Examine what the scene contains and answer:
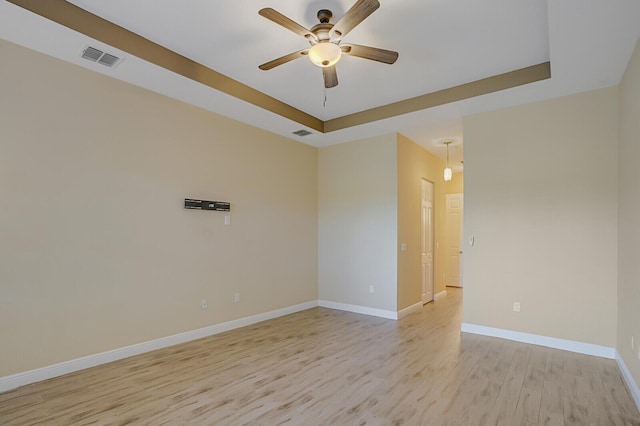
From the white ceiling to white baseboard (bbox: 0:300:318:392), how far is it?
285cm

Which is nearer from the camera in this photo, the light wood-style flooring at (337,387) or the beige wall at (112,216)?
the light wood-style flooring at (337,387)

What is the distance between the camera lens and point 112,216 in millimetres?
3436

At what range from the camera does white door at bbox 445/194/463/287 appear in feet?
27.5

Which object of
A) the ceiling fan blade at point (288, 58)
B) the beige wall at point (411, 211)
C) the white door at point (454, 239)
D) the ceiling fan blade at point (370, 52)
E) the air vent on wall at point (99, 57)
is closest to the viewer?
the ceiling fan blade at point (370, 52)

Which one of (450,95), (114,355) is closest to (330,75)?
(450,95)

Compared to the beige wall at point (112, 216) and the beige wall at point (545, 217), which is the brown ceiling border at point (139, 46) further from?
the beige wall at point (545, 217)

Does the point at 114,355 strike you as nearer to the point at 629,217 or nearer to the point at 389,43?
the point at 389,43

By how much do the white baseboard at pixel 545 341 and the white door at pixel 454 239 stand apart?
166 inches

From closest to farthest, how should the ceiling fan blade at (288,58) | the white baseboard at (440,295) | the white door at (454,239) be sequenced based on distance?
the ceiling fan blade at (288,58) → the white baseboard at (440,295) → the white door at (454,239)

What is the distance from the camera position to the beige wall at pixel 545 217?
3.57 metres

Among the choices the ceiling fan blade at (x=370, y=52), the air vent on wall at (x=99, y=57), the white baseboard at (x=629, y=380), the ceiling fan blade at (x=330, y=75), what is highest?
the air vent on wall at (x=99, y=57)

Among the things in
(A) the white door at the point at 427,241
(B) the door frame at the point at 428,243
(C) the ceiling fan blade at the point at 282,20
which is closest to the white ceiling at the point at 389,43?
(C) the ceiling fan blade at the point at 282,20

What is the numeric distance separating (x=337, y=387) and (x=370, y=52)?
113 inches

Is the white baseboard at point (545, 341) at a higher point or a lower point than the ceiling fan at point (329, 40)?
lower
